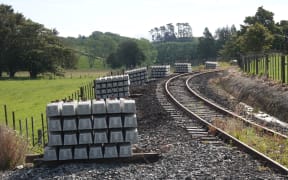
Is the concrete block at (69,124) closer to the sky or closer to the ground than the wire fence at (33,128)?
closer to the sky

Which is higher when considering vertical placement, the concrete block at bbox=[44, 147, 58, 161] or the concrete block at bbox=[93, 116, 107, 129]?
the concrete block at bbox=[93, 116, 107, 129]

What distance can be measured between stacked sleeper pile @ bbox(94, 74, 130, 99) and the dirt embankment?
6.92 metres

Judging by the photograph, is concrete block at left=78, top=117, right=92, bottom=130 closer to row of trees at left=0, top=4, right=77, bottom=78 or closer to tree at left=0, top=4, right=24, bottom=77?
row of trees at left=0, top=4, right=77, bottom=78

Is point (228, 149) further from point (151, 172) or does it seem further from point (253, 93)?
point (253, 93)

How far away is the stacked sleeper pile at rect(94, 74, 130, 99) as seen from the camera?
29203 mm

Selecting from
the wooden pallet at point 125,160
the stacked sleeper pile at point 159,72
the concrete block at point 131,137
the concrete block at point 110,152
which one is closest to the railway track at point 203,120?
the wooden pallet at point 125,160

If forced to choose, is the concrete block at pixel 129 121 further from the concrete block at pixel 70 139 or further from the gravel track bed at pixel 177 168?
Result: the concrete block at pixel 70 139

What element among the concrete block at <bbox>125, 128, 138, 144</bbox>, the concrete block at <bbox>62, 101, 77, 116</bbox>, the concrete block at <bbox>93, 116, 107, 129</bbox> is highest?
the concrete block at <bbox>62, 101, 77, 116</bbox>

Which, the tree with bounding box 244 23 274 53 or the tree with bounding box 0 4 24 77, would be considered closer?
the tree with bounding box 244 23 274 53

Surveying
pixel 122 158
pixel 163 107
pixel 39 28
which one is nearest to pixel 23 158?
pixel 122 158

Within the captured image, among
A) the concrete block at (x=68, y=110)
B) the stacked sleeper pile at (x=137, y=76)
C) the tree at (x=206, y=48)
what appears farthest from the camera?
the tree at (x=206, y=48)

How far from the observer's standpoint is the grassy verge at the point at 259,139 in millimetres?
11568

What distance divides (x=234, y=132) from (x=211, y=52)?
12483 centimetres

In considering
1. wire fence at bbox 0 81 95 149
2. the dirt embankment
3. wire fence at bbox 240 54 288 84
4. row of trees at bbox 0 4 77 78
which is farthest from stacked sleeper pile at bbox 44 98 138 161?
row of trees at bbox 0 4 77 78
